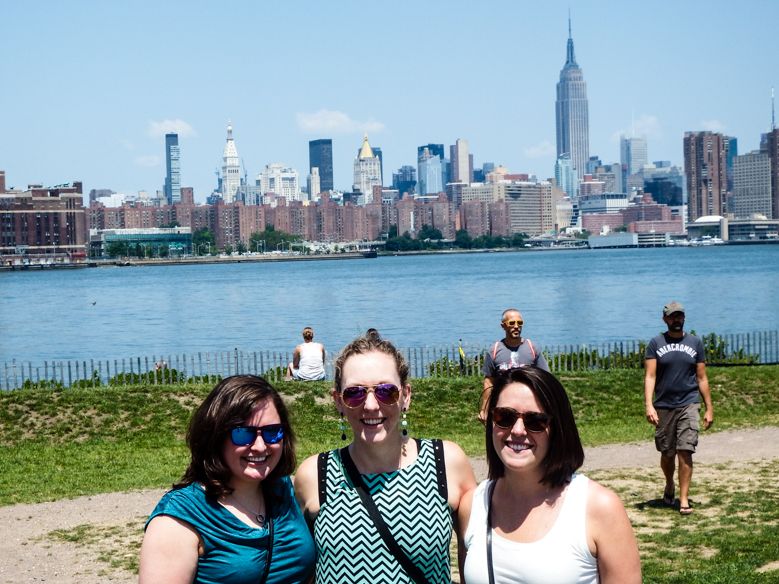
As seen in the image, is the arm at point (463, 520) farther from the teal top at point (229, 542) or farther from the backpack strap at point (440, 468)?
the teal top at point (229, 542)

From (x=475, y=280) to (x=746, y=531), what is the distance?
112 meters

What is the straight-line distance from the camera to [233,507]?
3486 millimetres

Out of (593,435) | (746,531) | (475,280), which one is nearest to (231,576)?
(746,531)

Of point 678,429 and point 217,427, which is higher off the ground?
point 217,427

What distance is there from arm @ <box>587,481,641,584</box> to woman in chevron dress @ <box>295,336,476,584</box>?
55cm

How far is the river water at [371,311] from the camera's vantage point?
56.9 meters

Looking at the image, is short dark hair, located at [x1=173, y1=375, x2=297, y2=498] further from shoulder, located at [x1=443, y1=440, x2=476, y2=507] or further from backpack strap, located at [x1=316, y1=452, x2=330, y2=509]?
shoulder, located at [x1=443, y1=440, x2=476, y2=507]

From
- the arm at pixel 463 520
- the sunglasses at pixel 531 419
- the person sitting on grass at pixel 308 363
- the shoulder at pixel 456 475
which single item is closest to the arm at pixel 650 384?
the shoulder at pixel 456 475

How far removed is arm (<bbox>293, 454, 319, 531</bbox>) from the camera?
3.77 metres

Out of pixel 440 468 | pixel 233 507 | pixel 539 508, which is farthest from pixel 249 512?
pixel 539 508

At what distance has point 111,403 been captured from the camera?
55.7 feet

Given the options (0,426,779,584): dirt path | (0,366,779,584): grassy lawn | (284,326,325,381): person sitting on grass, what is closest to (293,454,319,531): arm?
(0,366,779,584): grassy lawn

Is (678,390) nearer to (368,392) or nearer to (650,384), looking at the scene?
(650,384)

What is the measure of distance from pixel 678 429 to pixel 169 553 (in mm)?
6868
